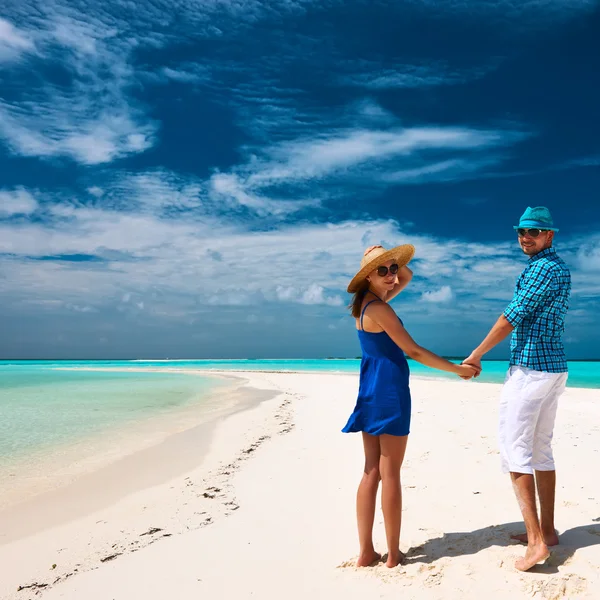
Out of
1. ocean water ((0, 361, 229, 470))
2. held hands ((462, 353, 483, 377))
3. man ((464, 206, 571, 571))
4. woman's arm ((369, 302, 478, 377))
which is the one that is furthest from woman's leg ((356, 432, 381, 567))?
ocean water ((0, 361, 229, 470))

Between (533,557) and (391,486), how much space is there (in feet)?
3.11

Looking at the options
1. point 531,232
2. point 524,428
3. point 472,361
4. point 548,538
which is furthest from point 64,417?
point 531,232

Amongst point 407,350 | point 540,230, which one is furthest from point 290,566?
point 540,230

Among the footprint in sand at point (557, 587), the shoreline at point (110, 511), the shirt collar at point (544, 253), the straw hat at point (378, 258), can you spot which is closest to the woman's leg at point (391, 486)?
the footprint in sand at point (557, 587)

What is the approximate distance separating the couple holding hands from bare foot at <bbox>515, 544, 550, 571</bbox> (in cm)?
5

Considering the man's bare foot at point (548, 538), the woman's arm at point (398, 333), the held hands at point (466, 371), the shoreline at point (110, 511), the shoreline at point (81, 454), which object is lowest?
the shoreline at point (81, 454)

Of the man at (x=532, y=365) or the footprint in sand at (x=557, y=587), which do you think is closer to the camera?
the footprint in sand at (x=557, y=587)

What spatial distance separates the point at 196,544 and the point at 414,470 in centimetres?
292

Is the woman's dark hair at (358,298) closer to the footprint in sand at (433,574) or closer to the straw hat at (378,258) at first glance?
the straw hat at (378,258)

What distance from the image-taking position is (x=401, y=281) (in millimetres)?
3840

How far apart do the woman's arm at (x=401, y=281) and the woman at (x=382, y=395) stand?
0.57 feet

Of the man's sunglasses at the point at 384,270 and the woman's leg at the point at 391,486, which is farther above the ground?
the man's sunglasses at the point at 384,270

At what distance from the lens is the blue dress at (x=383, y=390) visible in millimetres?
3381

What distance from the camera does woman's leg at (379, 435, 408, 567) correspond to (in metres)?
3.41
